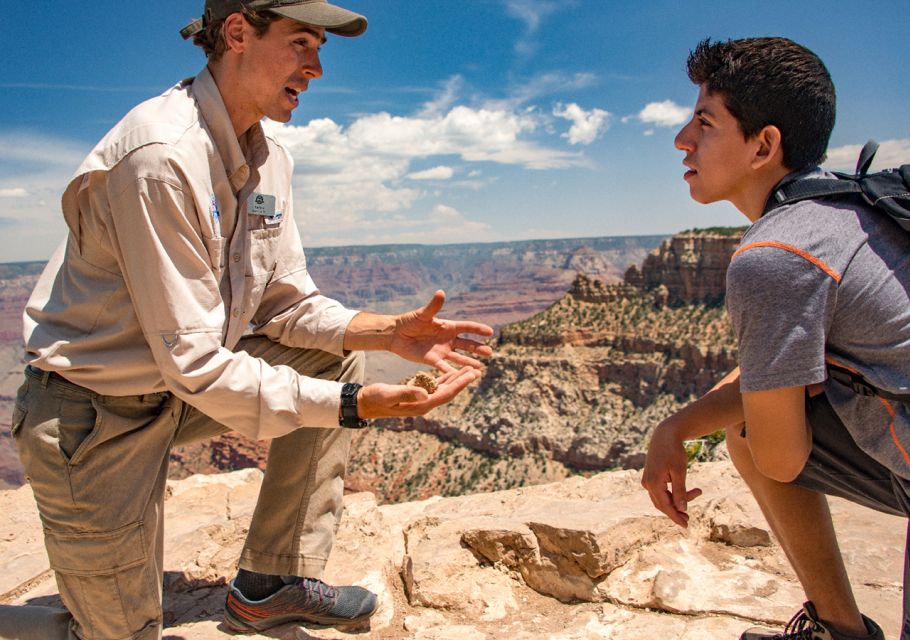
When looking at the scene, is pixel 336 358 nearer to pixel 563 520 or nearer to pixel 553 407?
pixel 563 520

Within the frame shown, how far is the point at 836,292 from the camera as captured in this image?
202cm

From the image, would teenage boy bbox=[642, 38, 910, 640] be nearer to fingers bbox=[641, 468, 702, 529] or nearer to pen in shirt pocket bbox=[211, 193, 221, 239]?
fingers bbox=[641, 468, 702, 529]

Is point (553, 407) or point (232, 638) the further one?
point (553, 407)

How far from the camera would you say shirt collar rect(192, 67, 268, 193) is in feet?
9.68

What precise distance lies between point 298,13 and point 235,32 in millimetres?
295

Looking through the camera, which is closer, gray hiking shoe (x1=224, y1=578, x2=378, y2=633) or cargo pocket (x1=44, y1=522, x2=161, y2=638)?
cargo pocket (x1=44, y1=522, x2=161, y2=638)

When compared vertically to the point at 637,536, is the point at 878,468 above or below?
above

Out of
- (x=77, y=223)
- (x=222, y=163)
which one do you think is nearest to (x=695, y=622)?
(x=222, y=163)

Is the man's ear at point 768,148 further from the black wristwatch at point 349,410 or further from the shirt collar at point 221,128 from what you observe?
the shirt collar at point 221,128

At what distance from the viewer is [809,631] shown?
2.67m

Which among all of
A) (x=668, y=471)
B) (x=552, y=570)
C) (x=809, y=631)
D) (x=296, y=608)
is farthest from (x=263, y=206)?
(x=809, y=631)

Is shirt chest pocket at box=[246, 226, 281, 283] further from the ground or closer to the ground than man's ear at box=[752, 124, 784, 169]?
closer to the ground

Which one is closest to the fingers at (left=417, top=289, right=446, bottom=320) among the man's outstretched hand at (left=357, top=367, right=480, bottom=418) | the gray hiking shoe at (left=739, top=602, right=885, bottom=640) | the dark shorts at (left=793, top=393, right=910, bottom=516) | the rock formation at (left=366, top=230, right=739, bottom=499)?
the man's outstretched hand at (left=357, top=367, right=480, bottom=418)

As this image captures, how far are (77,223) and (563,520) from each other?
308 centimetres
